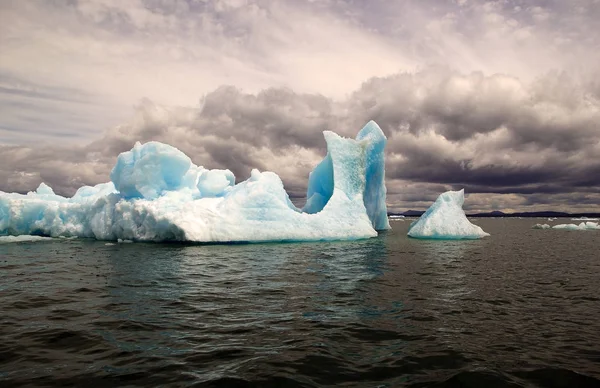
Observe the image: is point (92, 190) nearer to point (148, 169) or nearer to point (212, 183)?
point (148, 169)

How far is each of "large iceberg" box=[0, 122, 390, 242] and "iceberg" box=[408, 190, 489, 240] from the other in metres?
4.98

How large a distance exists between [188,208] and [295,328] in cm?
1483

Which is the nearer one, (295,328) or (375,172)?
(295,328)

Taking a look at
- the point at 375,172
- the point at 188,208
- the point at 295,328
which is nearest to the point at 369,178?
the point at 375,172

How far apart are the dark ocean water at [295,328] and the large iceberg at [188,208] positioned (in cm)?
843

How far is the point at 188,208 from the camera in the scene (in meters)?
19.6

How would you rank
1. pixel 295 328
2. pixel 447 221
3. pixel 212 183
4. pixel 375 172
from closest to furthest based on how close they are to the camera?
pixel 295 328 → pixel 212 183 → pixel 447 221 → pixel 375 172

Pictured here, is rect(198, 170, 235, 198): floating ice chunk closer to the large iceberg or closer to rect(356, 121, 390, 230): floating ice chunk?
the large iceberg

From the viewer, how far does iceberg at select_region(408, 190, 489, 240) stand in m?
26.4

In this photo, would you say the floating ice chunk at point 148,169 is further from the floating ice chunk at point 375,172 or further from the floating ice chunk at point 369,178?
the floating ice chunk at point 375,172

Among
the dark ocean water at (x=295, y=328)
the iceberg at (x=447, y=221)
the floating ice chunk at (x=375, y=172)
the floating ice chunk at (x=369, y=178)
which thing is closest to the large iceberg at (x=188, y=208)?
the floating ice chunk at (x=375, y=172)

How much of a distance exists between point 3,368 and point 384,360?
4.45 meters

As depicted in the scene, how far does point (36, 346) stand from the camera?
16.6 feet

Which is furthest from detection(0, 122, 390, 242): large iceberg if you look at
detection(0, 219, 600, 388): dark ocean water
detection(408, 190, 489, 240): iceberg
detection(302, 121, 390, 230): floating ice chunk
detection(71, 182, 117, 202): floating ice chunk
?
detection(0, 219, 600, 388): dark ocean water
